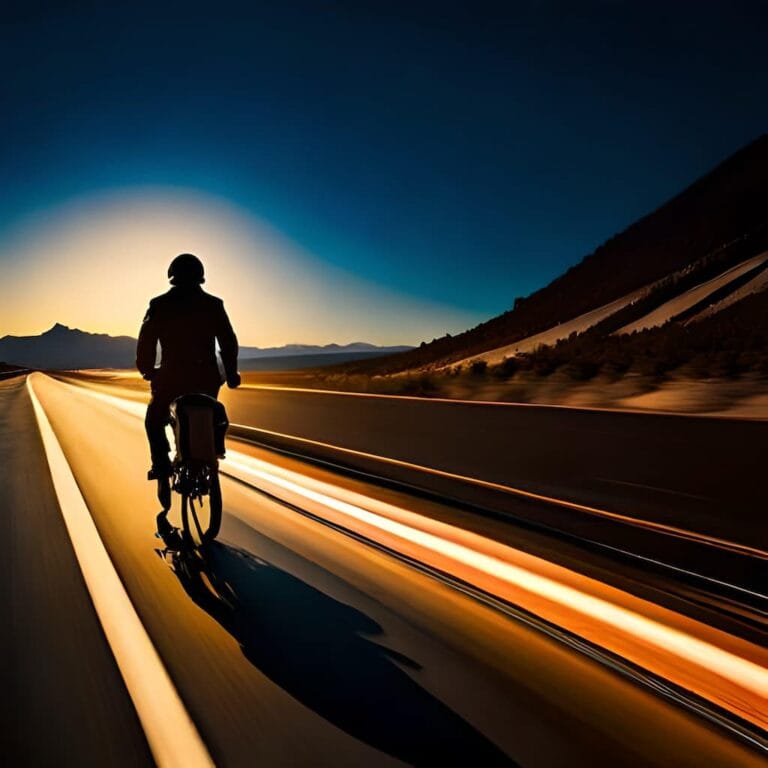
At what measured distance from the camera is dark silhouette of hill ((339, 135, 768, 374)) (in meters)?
74.6

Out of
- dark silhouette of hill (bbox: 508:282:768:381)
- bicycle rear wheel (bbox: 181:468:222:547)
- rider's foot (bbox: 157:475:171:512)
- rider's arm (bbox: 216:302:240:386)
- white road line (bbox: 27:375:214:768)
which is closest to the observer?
white road line (bbox: 27:375:214:768)

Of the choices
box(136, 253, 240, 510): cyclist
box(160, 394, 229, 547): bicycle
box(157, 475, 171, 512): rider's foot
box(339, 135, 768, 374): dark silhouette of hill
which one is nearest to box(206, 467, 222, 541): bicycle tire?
box(160, 394, 229, 547): bicycle

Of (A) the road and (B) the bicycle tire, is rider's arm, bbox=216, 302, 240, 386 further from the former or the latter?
(A) the road

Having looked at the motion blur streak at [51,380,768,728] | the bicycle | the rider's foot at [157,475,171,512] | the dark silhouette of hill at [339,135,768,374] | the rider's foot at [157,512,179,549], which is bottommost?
the rider's foot at [157,512,179,549]

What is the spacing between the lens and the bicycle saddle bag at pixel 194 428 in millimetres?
6109

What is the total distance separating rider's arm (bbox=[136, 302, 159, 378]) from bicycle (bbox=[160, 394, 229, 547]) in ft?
1.65

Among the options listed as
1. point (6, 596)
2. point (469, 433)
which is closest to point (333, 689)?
point (6, 596)

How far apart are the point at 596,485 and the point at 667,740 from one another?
3.78 meters

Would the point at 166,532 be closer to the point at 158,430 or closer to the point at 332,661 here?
the point at 158,430

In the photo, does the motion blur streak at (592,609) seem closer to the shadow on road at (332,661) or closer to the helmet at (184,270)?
the shadow on road at (332,661)

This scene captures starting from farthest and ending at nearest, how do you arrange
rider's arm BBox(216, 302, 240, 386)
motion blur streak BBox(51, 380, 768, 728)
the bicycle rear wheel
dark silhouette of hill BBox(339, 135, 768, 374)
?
dark silhouette of hill BBox(339, 135, 768, 374)
rider's arm BBox(216, 302, 240, 386)
the bicycle rear wheel
motion blur streak BBox(51, 380, 768, 728)

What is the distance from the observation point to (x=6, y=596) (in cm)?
488

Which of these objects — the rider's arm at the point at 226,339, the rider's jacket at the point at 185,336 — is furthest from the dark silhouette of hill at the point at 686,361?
the rider's jacket at the point at 185,336

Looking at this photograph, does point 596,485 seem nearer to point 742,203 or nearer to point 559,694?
point 559,694
